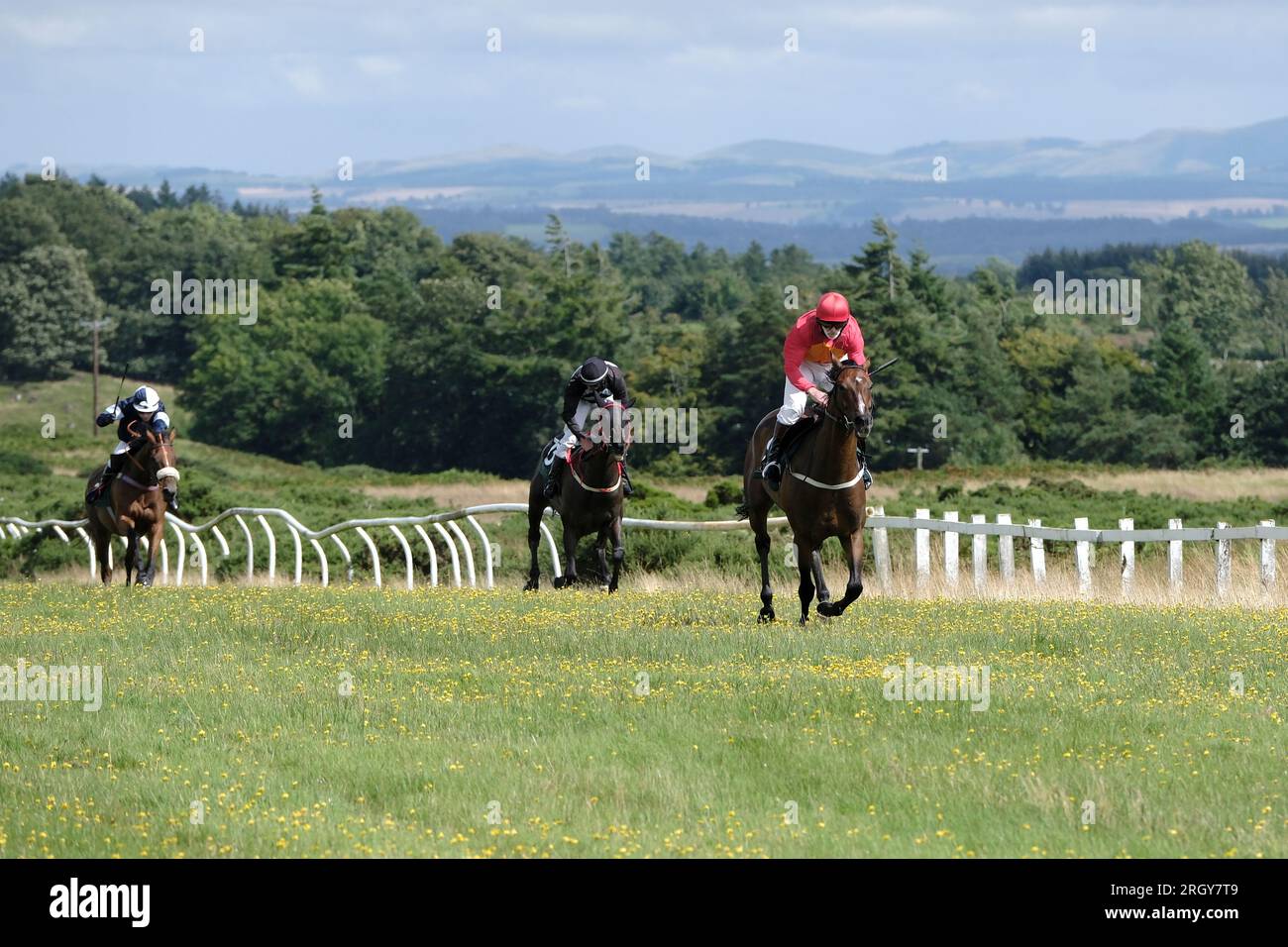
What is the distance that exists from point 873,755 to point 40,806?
13.3ft

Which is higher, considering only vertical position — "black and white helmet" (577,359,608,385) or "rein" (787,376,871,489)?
"black and white helmet" (577,359,608,385)

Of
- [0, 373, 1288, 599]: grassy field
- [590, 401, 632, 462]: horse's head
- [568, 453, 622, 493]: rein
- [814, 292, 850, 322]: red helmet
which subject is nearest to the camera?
[814, 292, 850, 322]: red helmet

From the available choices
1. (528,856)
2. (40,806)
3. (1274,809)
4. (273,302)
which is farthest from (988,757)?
(273,302)

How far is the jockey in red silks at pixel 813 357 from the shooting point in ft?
45.9

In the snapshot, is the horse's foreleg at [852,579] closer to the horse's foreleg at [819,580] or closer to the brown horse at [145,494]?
the horse's foreleg at [819,580]

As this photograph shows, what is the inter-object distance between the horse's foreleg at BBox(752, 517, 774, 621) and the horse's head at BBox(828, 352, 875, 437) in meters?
1.75

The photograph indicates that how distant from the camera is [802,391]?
1438 cm

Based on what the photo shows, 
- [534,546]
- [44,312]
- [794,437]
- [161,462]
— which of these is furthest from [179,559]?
[44,312]

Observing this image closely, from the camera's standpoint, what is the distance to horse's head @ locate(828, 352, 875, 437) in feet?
42.9

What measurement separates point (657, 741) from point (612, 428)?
9.02 meters

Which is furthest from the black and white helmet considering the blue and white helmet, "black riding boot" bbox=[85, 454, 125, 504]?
"black riding boot" bbox=[85, 454, 125, 504]

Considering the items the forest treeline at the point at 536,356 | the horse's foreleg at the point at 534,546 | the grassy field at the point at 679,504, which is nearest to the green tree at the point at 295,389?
the forest treeline at the point at 536,356

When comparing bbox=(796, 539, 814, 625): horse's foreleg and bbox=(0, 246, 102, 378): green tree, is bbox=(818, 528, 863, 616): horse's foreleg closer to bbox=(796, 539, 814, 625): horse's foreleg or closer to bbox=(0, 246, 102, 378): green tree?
bbox=(796, 539, 814, 625): horse's foreleg
